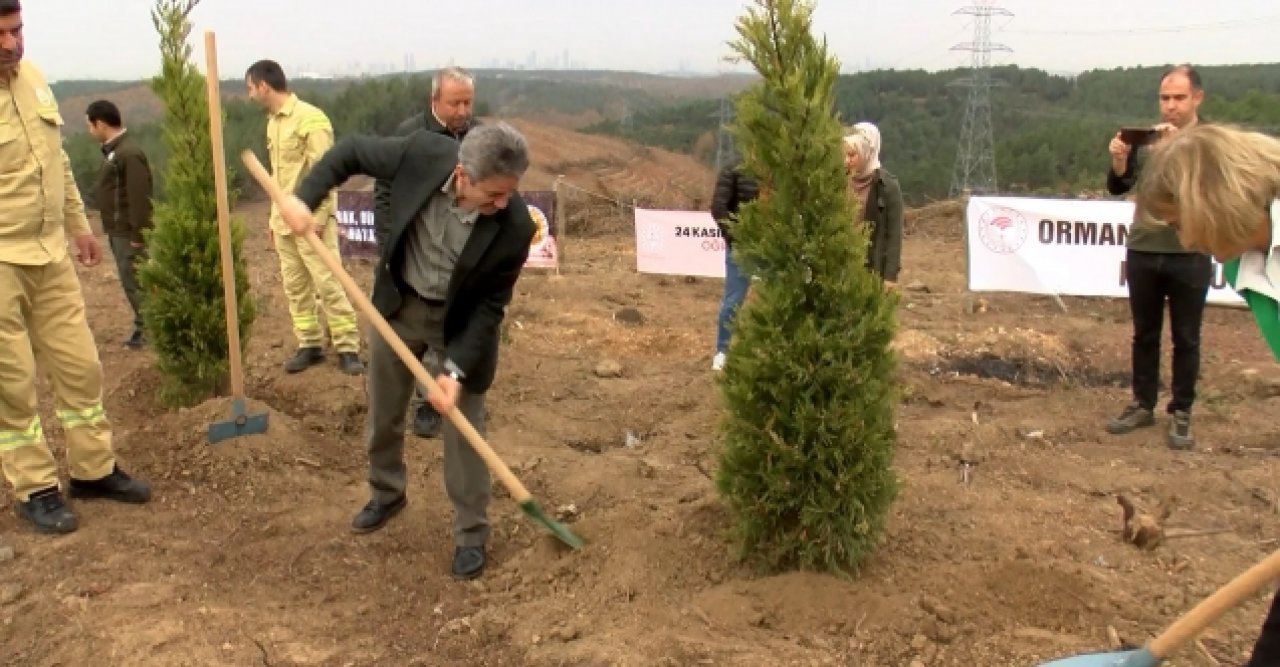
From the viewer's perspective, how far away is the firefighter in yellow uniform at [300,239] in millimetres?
7059

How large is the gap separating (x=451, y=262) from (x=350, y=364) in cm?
328

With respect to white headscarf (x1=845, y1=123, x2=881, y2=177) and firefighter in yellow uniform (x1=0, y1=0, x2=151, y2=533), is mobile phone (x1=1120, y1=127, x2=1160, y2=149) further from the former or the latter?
firefighter in yellow uniform (x1=0, y1=0, x2=151, y2=533)

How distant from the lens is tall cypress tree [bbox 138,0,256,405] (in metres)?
6.22

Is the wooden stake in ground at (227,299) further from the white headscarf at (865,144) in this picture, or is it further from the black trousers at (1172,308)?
the black trousers at (1172,308)

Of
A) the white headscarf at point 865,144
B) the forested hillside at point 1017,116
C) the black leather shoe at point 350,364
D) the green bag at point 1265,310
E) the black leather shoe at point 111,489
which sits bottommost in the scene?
the black leather shoe at point 111,489

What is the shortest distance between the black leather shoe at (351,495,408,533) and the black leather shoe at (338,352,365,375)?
2.31 meters

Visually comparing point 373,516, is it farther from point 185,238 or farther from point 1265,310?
point 1265,310

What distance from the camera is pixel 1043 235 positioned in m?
9.72

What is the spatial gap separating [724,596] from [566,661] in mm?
686

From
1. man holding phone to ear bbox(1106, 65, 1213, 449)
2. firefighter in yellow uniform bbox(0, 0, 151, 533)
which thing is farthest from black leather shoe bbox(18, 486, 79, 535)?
man holding phone to ear bbox(1106, 65, 1213, 449)

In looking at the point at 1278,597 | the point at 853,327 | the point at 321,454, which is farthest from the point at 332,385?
the point at 1278,597

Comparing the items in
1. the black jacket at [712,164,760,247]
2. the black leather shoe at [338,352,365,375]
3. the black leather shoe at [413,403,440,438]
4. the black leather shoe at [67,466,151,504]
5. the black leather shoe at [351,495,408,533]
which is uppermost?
the black jacket at [712,164,760,247]

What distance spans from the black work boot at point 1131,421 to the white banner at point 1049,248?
3392 millimetres

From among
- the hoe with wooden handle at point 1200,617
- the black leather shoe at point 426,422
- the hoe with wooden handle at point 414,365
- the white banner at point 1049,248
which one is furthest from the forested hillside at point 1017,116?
the hoe with wooden handle at point 1200,617
